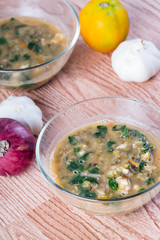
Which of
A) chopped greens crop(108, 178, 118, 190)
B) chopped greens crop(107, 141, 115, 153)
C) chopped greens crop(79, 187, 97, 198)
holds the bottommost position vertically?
chopped greens crop(79, 187, 97, 198)

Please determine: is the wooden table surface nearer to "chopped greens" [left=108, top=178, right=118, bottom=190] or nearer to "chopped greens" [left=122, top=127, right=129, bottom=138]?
"chopped greens" [left=108, top=178, right=118, bottom=190]

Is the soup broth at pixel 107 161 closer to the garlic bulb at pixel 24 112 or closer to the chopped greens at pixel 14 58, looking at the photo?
the garlic bulb at pixel 24 112

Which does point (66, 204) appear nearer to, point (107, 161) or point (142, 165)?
point (107, 161)

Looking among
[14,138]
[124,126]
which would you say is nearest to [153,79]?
[124,126]

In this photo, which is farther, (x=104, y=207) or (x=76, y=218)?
(x=76, y=218)

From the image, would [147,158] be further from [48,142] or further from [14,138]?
[14,138]

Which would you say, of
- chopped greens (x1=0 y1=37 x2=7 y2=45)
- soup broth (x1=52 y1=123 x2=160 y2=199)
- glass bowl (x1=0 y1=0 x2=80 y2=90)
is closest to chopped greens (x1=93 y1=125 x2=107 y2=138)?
soup broth (x1=52 y1=123 x2=160 y2=199)
